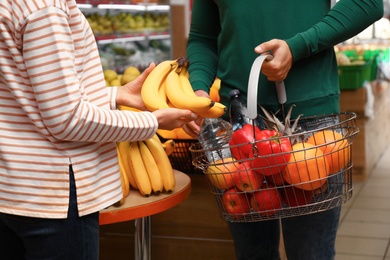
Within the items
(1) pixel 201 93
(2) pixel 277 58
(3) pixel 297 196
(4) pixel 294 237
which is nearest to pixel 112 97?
(1) pixel 201 93

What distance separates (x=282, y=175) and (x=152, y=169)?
0.67m

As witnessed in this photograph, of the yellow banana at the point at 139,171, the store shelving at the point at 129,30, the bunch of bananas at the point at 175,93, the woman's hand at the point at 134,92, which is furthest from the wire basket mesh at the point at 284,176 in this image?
the store shelving at the point at 129,30

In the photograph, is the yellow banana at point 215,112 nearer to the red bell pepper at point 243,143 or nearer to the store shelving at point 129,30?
the red bell pepper at point 243,143

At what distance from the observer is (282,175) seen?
68.8 inches

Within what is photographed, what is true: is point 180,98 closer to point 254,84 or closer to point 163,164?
point 163,164

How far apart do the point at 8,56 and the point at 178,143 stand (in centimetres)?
139

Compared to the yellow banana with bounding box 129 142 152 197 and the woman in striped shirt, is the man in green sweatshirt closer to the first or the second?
the yellow banana with bounding box 129 142 152 197

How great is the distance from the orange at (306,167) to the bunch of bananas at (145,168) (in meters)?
0.63

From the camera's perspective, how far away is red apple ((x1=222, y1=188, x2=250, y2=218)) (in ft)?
5.82

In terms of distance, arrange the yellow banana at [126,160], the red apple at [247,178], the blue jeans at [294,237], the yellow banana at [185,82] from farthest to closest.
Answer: the yellow banana at [126,160]
the yellow banana at [185,82]
the blue jeans at [294,237]
the red apple at [247,178]

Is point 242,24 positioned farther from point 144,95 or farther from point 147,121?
point 147,121

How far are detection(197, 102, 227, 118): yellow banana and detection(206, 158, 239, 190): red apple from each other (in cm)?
26

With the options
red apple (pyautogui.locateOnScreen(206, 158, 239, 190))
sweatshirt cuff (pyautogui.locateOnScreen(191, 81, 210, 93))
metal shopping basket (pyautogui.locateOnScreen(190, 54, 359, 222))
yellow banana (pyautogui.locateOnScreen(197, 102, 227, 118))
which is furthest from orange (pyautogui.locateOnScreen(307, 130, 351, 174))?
sweatshirt cuff (pyautogui.locateOnScreen(191, 81, 210, 93))

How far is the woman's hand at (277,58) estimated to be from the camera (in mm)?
1897
